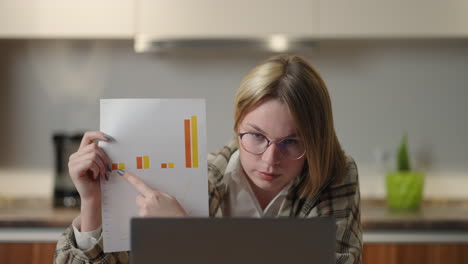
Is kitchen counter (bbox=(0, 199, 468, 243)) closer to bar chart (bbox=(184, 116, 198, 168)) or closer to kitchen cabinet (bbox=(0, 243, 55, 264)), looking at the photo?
kitchen cabinet (bbox=(0, 243, 55, 264))

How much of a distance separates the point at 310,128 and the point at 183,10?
56.3 inches

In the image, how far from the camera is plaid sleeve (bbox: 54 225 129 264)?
1128 mm

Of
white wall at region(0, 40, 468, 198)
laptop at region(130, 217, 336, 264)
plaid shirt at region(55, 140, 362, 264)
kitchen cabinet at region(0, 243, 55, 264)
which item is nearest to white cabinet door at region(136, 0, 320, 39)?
white wall at region(0, 40, 468, 198)

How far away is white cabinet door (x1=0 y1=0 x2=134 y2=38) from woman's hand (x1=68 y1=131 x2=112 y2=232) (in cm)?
146

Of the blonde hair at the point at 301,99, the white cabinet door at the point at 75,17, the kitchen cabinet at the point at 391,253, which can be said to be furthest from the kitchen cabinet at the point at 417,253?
the white cabinet door at the point at 75,17

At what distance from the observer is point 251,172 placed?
130 cm

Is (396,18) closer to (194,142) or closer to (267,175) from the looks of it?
(267,175)

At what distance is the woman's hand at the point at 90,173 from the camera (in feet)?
3.55

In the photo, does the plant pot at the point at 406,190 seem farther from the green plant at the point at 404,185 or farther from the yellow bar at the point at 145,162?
the yellow bar at the point at 145,162

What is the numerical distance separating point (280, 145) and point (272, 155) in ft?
0.09

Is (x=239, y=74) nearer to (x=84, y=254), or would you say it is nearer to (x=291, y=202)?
(x=291, y=202)

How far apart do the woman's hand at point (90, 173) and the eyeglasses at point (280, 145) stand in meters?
0.31

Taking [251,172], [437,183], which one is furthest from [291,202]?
[437,183]

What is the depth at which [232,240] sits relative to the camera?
2.51 feet
